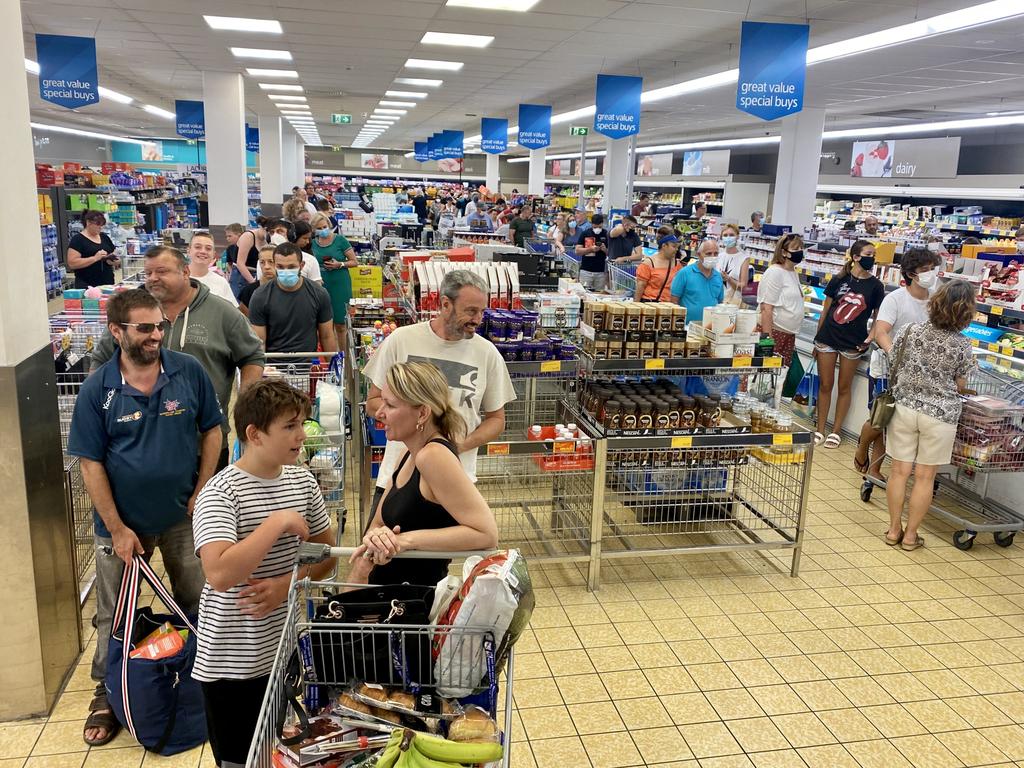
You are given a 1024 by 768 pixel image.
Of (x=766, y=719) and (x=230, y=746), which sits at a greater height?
(x=230, y=746)

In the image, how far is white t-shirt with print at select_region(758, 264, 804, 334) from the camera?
748 centimetres

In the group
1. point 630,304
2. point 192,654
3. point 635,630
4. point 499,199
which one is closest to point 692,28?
point 630,304

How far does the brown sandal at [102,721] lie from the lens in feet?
A: 10.7

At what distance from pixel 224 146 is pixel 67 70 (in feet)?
10.8

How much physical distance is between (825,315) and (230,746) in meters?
6.20

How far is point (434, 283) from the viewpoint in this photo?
516 cm

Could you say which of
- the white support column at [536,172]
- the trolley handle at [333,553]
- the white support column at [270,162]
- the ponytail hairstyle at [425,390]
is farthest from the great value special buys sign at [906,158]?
the trolley handle at [333,553]

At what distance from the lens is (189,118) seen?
1938 centimetres

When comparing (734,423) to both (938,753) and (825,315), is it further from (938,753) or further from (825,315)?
(825,315)

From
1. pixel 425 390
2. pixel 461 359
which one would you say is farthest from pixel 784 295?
pixel 425 390

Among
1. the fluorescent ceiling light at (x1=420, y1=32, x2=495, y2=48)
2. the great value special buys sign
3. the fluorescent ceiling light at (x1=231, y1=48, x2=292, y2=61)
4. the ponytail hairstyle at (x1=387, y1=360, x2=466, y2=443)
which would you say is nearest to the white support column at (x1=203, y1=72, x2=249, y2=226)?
the fluorescent ceiling light at (x1=231, y1=48, x2=292, y2=61)

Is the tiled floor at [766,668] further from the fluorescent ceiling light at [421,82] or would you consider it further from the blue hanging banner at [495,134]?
the blue hanging banner at [495,134]

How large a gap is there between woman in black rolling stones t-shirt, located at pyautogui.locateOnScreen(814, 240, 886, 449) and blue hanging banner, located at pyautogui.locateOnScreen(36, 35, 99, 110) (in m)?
9.04

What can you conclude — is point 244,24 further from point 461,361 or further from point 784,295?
point 461,361
